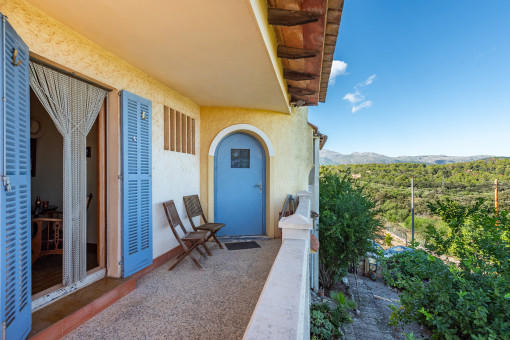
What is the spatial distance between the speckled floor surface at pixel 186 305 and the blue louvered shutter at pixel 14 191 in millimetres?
662

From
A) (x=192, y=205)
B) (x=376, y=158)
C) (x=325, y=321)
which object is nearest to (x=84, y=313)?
(x=192, y=205)

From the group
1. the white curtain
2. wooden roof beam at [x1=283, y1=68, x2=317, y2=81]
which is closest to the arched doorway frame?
wooden roof beam at [x1=283, y1=68, x2=317, y2=81]

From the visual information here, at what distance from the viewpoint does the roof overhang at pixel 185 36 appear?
209cm

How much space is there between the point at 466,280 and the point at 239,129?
16.7ft

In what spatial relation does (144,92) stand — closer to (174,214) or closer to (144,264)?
(174,214)

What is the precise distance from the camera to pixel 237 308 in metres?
2.85

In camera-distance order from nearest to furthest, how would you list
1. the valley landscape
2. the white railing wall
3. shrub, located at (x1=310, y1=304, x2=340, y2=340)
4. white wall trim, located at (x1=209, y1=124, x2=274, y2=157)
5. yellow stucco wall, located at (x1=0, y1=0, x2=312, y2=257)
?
the white railing wall, yellow stucco wall, located at (x1=0, y1=0, x2=312, y2=257), shrub, located at (x1=310, y1=304, x2=340, y2=340), white wall trim, located at (x1=209, y1=124, x2=274, y2=157), the valley landscape

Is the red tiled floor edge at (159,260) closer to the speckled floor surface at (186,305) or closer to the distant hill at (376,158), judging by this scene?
the speckled floor surface at (186,305)

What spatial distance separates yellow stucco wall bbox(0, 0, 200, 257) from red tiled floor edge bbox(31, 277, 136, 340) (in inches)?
37.3

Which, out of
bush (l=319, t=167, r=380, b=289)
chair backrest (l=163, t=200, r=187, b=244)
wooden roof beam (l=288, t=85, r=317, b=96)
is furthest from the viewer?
bush (l=319, t=167, r=380, b=289)

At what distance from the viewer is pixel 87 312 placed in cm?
251

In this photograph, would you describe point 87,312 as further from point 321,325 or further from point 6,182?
point 321,325

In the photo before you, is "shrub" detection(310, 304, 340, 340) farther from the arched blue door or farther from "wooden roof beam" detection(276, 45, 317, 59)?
"wooden roof beam" detection(276, 45, 317, 59)

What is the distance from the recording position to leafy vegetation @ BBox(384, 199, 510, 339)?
374cm
